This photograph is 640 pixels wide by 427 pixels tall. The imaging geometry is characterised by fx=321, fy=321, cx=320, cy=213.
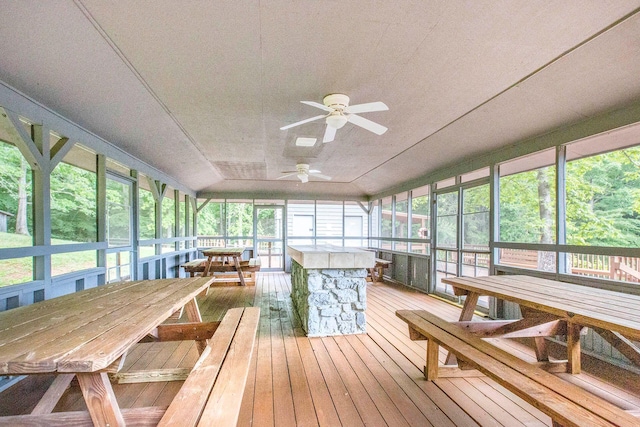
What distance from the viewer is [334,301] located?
11.9 ft

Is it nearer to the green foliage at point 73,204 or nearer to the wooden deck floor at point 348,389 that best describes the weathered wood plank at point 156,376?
the wooden deck floor at point 348,389

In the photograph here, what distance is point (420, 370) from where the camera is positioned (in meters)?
2.74

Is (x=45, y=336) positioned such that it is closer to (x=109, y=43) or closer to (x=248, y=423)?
(x=248, y=423)

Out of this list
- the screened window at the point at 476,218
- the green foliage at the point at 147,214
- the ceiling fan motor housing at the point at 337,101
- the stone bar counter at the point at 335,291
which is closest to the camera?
the ceiling fan motor housing at the point at 337,101

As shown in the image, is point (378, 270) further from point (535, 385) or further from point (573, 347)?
point (535, 385)

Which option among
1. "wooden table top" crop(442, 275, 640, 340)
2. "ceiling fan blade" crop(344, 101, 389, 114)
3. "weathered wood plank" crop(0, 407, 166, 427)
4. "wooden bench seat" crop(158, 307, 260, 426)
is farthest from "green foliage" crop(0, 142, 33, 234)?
"wooden table top" crop(442, 275, 640, 340)

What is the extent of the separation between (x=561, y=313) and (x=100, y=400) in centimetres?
228

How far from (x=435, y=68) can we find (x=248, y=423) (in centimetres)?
299

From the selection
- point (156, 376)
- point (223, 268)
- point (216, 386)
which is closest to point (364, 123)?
point (216, 386)

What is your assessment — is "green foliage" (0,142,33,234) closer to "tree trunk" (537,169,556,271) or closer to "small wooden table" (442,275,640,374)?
"small wooden table" (442,275,640,374)

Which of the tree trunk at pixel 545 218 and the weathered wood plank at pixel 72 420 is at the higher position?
the tree trunk at pixel 545 218

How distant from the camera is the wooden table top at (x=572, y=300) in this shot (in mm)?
1576

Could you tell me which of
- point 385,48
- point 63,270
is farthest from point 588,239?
point 63,270

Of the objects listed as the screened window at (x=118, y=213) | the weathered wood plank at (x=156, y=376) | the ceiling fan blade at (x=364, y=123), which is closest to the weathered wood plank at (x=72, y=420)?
the weathered wood plank at (x=156, y=376)
